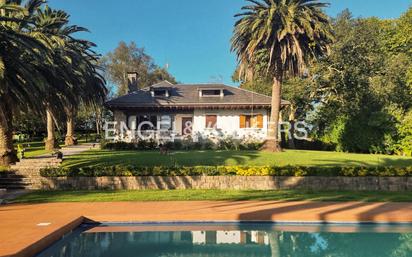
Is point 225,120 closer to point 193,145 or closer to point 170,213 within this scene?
point 193,145

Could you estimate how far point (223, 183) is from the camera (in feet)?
61.0

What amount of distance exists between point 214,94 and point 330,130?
40.4 feet

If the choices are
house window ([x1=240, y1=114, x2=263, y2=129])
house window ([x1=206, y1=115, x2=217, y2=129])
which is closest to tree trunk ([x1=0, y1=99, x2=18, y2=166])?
house window ([x1=206, y1=115, x2=217, y2=129])

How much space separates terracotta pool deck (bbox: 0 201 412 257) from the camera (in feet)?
34.7

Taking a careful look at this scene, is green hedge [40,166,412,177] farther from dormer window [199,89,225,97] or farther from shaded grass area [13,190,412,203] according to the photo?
dormer window [199,89,225,97]

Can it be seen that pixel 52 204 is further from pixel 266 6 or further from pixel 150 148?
pixel 266 6

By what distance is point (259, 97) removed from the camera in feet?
112

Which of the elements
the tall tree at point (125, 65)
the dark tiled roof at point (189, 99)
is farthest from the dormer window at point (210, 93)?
the tall tree at point (125, 65)

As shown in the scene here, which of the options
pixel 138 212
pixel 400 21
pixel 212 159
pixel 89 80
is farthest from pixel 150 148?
pixel 400 21

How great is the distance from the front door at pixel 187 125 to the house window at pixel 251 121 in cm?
477

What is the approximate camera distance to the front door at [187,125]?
34.1m

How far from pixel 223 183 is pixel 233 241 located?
7.70 m

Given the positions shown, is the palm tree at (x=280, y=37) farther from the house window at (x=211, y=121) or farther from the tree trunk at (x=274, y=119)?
the house window at (x=211, y=121)

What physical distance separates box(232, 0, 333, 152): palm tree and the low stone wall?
1019 cm
